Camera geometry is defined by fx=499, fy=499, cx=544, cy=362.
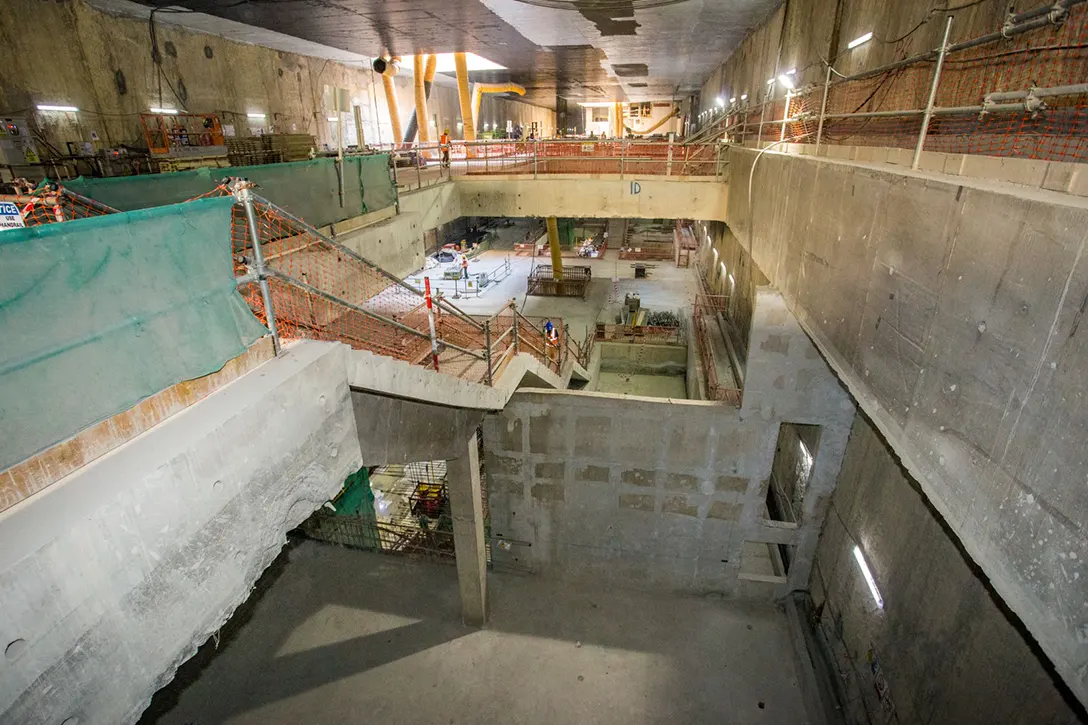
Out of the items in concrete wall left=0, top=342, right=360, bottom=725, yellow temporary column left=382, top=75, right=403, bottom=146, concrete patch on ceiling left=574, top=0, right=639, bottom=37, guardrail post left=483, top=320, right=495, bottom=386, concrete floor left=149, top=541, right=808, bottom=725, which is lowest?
concrete floor left=149, top=541, right=808, bottom=725

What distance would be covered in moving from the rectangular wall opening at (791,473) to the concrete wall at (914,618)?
68 cm

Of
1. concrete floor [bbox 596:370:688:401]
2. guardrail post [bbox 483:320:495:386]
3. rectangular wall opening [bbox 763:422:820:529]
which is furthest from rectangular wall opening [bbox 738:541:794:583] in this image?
guardrail post [bbox 483:320:495:386]

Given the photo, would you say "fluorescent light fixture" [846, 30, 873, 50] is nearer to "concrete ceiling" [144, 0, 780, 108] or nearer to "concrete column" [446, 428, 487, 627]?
"concrete ceiling" [144, 0, 780, 108]

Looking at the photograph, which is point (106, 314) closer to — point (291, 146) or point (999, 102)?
point (999, 102)

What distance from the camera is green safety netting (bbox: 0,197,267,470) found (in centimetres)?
205

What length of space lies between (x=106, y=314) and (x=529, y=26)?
13614 millimetres

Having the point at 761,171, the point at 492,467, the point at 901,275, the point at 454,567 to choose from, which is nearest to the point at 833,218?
the point at 901,275

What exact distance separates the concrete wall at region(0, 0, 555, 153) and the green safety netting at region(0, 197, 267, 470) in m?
8.32

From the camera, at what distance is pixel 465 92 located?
20312 millimetres

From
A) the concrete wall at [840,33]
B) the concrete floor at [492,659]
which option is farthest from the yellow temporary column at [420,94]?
the concrete floor at [492,659]

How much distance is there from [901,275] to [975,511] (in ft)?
5.89

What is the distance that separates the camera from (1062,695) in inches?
150

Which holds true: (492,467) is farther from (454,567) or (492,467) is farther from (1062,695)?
(1062,695)

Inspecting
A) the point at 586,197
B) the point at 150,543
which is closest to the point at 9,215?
the point at 150,543
